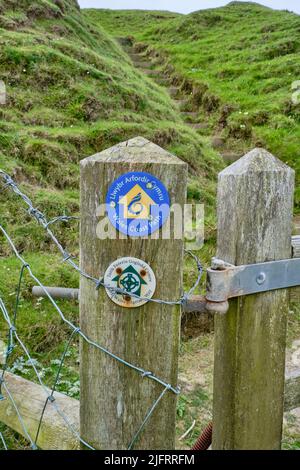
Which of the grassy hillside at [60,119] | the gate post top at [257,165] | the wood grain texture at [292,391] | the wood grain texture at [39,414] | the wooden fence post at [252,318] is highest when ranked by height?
the grassy hillside at [60,119]

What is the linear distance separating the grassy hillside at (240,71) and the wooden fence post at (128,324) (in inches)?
279

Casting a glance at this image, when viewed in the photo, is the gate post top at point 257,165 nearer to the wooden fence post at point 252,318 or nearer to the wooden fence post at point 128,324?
the wooden fence post at point 252,318

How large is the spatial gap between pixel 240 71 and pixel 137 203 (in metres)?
12.0

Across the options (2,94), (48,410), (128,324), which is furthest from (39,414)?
(2,94)

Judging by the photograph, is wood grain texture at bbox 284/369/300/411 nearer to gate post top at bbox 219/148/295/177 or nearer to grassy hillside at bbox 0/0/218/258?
gate post top at bbox 219/148/295/177

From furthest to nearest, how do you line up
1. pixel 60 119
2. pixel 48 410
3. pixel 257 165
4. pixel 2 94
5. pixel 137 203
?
pixel 60 119 → pixel 2 94 → pixel 48 410 → pixel 257 165 → pixel 137 203

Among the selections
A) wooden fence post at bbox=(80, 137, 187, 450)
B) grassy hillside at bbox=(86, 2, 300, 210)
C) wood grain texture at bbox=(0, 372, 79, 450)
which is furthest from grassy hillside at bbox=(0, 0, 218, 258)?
wooden fence post at bbox=(80, 137, 187, 450)

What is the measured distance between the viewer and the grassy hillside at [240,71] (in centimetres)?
910

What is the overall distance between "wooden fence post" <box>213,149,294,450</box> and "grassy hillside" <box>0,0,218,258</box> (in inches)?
135

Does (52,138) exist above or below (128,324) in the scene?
above

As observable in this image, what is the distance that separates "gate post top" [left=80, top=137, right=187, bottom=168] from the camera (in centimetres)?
107

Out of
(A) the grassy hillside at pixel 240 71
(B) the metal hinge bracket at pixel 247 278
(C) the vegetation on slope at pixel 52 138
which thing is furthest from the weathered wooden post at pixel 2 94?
(B) the metal hinge bracket at pixel 247 278

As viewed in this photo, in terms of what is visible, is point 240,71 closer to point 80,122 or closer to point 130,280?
point 80,122

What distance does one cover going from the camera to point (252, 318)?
1.28 m
